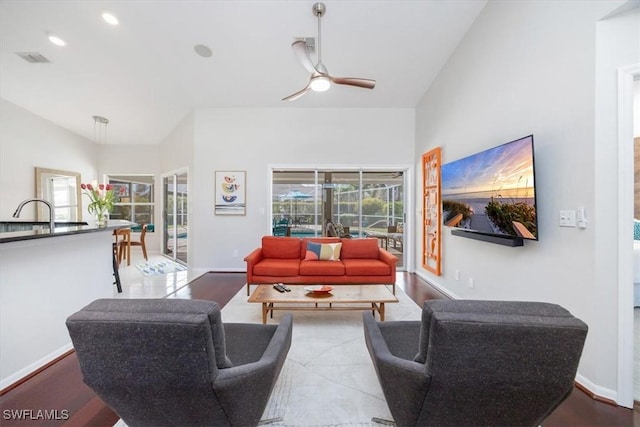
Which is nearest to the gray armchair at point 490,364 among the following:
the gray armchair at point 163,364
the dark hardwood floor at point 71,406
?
the gray armchair at point 163,364

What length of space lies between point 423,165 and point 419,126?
32.3 inches

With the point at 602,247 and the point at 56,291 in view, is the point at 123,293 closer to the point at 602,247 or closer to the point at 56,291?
the point at 56,291

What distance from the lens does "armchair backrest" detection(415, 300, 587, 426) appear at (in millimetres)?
1013

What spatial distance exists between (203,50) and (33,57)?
260 centimetres

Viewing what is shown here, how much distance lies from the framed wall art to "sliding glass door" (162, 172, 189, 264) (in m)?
Result: 1.12

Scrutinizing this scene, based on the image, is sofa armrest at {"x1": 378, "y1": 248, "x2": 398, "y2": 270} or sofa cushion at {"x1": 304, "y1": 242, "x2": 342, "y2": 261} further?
sofa cushion at {"x1": 304, "y1": 242, "x2": 342, "y2": 261}

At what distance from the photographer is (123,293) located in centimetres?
402

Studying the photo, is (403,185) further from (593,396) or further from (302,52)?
(593,396)

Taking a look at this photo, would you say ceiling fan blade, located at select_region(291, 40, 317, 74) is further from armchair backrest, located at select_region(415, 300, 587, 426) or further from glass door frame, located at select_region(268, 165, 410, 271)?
glass door frame, located at select_region(268, 165, 410, 271)

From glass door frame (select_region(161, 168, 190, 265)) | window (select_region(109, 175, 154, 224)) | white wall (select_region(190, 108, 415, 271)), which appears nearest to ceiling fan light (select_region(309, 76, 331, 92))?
white wall (select_region(190, 108, 415, 271))

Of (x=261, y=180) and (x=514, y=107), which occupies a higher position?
(x=514, y=107)

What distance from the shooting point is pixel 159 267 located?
560 centimetres

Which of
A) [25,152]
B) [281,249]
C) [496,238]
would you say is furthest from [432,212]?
[25,152]

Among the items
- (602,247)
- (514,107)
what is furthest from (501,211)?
(514,107)
